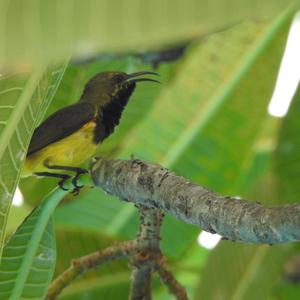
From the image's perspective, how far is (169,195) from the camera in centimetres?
106

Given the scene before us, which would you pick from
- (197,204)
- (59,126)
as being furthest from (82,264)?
(59,126)

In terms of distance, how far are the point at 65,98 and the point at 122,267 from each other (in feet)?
1.77

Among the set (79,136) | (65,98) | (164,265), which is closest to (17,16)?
(164,265)

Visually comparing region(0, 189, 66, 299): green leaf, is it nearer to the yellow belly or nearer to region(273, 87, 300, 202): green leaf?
the yellow belly

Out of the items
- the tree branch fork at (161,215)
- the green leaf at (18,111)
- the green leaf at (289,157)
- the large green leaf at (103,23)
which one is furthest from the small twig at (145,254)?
the large green leaf at (103,23)

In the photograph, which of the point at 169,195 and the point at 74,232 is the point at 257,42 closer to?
the point at 74,232

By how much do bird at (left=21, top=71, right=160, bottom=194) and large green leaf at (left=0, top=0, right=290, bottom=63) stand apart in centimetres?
143

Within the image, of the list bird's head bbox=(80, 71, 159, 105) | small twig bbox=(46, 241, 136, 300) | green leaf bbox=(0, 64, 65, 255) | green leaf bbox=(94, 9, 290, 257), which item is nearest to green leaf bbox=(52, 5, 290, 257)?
green leaf bbox=(94, 9, 290, 257)

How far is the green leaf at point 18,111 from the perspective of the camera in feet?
2.47

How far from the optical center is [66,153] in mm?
1950

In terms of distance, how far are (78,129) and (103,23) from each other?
163 cm

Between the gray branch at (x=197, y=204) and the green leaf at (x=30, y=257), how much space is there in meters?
0.11

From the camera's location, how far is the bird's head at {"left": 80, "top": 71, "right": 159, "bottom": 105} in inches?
78.9

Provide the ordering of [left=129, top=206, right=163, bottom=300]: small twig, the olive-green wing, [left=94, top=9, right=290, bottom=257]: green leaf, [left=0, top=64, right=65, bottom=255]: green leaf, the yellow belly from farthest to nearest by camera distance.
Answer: [left=94, top=9, right=290, bottom=257]: green leaf → the yellow belly → the olive-green wing → [left=129, top=206, right=163, bottom=300]: small twig → [left=0, top=64, right=65, bottom=255]: green leaf
